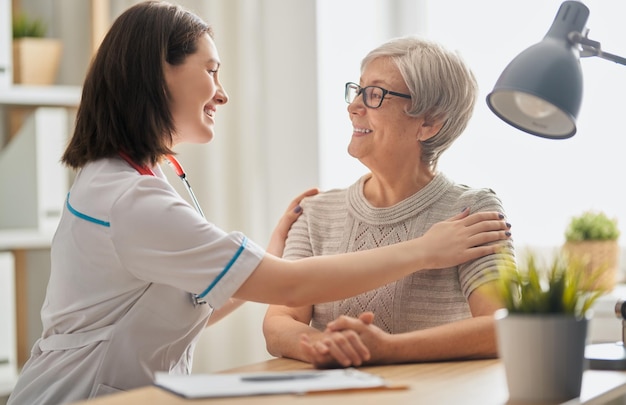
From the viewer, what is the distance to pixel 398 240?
1981 millimetres

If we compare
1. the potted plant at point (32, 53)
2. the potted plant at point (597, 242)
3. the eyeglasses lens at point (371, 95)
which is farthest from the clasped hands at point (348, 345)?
Answer: the potted plant at point (32, 53)

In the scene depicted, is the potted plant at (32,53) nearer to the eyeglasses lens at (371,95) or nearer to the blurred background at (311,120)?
the blurred background at (311,120)

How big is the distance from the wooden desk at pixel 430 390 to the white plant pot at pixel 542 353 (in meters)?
0.03

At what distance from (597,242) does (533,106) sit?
1065 millimetres

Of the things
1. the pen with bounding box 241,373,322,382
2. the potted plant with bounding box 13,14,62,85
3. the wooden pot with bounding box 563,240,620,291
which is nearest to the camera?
the pen with bounding box 241,373,322,382

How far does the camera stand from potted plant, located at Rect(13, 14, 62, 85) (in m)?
2.91

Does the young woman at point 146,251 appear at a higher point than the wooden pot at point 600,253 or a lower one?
higher

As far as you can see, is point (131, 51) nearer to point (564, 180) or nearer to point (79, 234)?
point (79, 234)

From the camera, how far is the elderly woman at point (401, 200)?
1908 mm

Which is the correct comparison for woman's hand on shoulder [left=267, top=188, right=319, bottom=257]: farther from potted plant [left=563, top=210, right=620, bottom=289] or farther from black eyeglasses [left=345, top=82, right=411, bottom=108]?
potted plant [left=563, top=210, right=620, bottom=289]

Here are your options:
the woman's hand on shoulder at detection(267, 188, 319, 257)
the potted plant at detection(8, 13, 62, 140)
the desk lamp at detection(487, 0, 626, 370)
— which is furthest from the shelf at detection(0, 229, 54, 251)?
the desk lamp at detection(487, 0, 626, 370)

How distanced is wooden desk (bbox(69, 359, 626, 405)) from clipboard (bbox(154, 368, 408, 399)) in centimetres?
1

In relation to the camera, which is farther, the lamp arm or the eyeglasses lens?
the eyeglasses lens

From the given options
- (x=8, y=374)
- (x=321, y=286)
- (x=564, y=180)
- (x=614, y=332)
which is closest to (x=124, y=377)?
(x=321, y=286)
